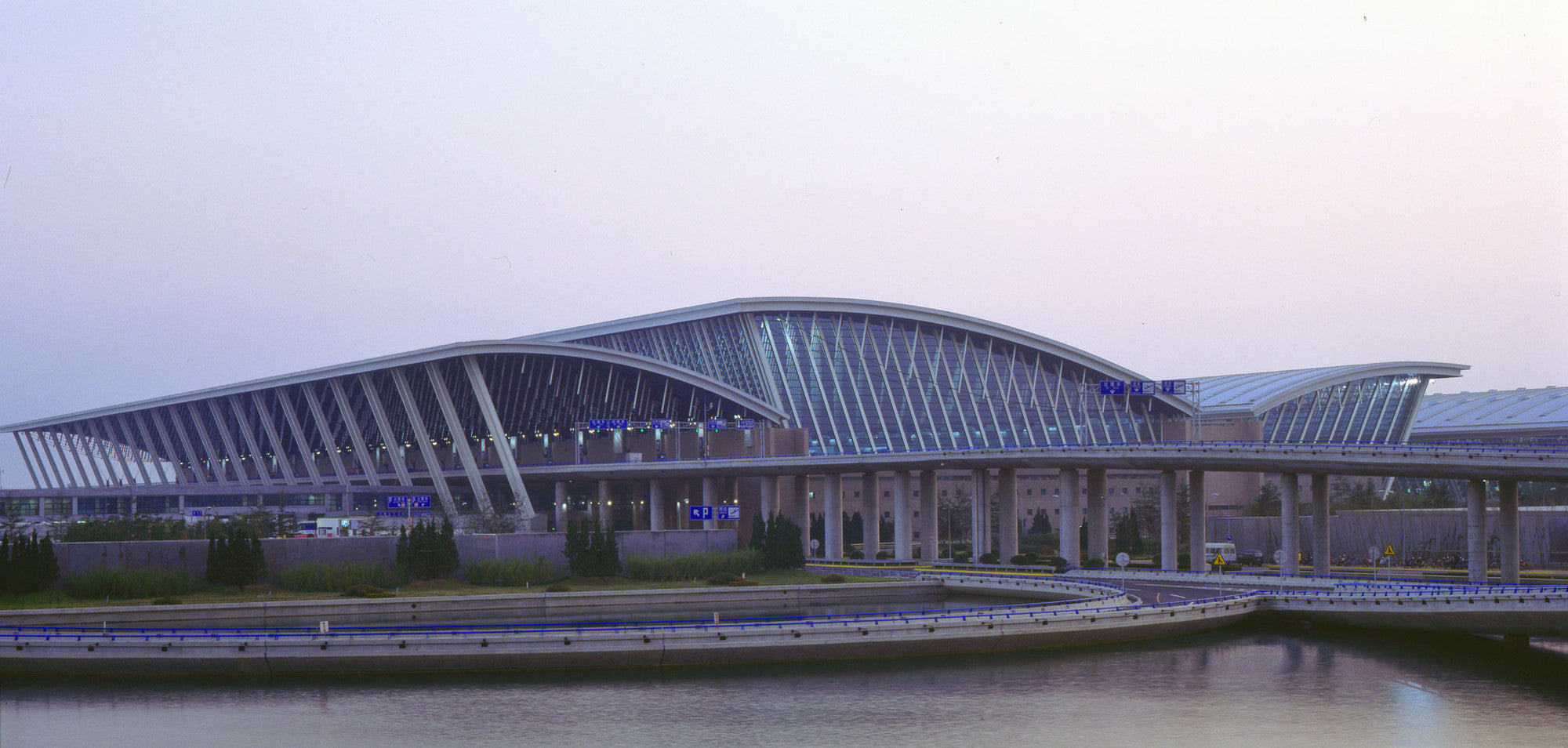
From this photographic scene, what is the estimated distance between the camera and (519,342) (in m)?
139

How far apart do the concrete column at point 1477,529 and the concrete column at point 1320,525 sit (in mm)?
7931

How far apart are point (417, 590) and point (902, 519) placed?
4977 centimetres

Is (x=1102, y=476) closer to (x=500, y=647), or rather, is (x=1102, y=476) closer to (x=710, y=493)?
(x=710, y=493)

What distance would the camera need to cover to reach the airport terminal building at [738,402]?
14800cm

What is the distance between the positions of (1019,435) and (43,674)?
122 m

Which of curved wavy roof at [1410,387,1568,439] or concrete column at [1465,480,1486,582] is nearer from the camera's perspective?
concrete column at [1465,480,1486,582]

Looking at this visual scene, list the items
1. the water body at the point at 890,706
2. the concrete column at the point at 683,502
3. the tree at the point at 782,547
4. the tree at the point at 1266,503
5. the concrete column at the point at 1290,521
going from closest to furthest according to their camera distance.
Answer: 1. the water body at the point at 890,706
2. the concrete column at the point at 1290,521
3. the tree at the point at 782,547
4. the tree at the point at 1266,503
5. the concrete column at the point at 683,502

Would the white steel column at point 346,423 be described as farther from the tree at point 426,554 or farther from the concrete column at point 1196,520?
the concrete column at point 1196,520

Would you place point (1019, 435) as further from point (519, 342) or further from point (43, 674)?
point (43, 674)

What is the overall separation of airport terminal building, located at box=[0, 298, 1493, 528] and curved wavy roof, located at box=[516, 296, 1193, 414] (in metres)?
0.24

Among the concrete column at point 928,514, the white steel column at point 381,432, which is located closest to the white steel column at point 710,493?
the concrete column at point 928,514

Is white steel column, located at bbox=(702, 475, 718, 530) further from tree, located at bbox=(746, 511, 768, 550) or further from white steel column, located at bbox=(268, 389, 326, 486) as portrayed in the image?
white steel column, located at bbox=(268, 389, 326, 486)

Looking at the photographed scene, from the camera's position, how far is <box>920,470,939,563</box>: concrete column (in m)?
115

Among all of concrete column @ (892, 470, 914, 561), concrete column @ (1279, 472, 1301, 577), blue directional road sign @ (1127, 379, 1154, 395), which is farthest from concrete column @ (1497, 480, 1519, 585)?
blue directional road sign @ (1127, 379, 1154, 395)
